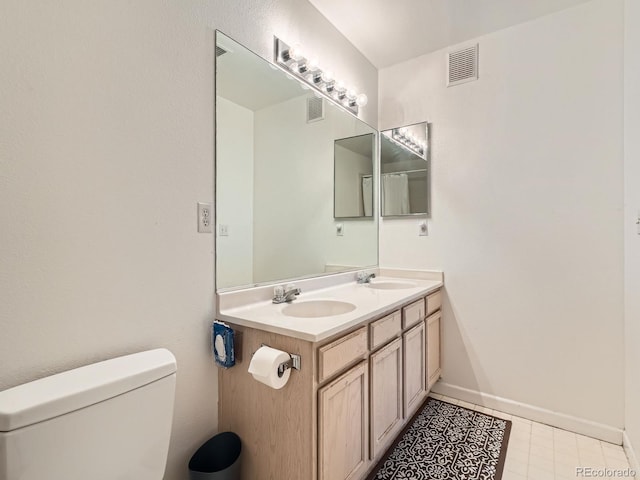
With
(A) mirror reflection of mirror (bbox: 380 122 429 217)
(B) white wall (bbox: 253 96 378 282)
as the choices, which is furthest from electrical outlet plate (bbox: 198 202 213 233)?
(A) mirror reflection of mirror (bbox: 380 122 429 217)

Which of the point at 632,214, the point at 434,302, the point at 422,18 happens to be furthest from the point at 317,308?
the point at 422,18

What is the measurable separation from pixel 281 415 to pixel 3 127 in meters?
1.23

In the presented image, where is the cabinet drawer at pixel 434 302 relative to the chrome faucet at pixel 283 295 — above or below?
below

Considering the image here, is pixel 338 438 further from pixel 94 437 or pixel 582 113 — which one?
pixel 582 113

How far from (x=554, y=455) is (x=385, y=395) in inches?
38.7

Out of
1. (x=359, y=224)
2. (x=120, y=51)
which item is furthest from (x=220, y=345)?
(x=359, y=224)

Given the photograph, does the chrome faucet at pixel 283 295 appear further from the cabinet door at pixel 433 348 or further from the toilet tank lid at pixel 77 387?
the cabinet door at pixel 433 348

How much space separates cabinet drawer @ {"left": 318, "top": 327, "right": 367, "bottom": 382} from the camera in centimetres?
112

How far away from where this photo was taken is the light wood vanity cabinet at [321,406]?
112 centimetres

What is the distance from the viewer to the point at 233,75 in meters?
1.42

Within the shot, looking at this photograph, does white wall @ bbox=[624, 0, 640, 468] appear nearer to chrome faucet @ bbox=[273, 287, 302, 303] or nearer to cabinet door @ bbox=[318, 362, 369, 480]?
cabinet door @ bbox=[318, 362, 369, 480]

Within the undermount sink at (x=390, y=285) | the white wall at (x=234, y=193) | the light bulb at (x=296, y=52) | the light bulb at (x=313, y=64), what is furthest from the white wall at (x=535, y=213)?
the white wall at (x=234, y=193)

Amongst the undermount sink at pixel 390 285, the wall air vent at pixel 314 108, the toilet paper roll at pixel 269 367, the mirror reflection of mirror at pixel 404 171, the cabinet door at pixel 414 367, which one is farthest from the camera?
the mirror reflection of mirror at pixel 404 171

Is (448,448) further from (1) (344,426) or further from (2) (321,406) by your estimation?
(2) (321,406)
